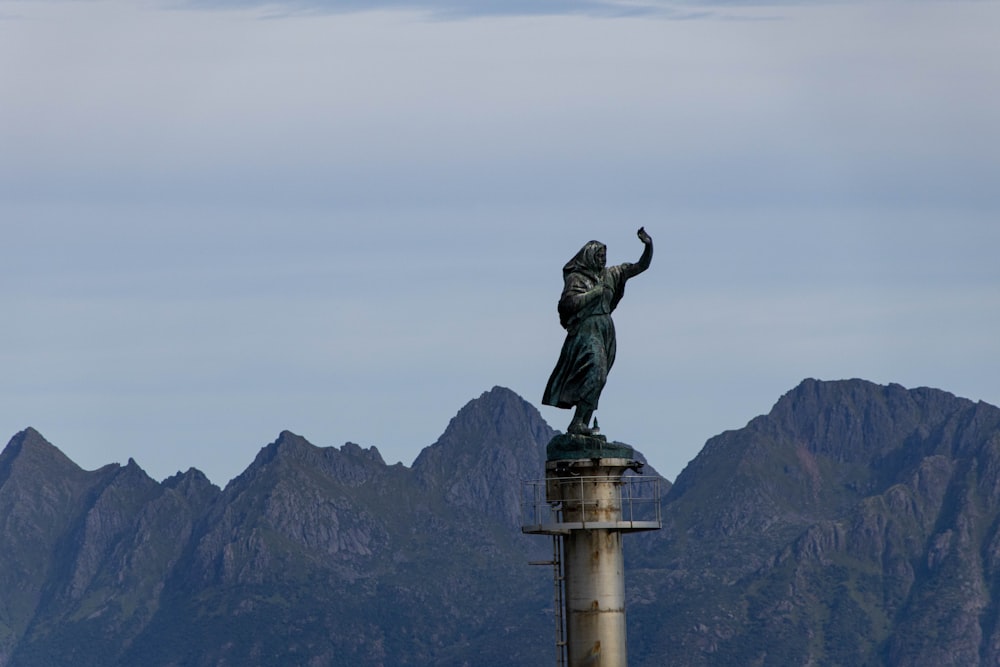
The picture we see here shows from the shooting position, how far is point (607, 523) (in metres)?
58.0

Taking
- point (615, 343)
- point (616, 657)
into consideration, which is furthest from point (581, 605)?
point (615, 343)

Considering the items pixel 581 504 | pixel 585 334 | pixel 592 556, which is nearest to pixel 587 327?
pixel 585 334

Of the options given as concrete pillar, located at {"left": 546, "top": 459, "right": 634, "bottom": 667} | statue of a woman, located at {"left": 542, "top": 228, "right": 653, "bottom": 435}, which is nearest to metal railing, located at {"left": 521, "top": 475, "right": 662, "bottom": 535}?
concrete pillar, located at {"left": 546, "top": 459, "right": 634, "bottom": 667}

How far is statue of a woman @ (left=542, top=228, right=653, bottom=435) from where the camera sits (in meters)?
59.3

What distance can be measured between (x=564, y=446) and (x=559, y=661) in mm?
4592

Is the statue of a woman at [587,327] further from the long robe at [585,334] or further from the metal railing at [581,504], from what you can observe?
the metal railing at [581,504]

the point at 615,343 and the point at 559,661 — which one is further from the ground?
the point at 615,343

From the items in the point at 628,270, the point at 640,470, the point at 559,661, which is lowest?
the point at 559,661

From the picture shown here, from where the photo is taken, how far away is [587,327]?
2345 inches

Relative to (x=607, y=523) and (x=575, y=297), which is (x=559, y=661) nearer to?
(x=607, y=523)

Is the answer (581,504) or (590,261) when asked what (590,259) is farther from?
(581,504)

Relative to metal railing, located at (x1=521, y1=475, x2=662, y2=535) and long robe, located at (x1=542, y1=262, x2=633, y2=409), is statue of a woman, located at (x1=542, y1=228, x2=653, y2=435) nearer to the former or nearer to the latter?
long robe, located at (x1=542, y1=262, x2=633, y2=409)

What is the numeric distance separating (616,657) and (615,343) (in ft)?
22.4

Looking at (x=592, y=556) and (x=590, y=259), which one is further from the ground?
(x=590, y=259)
